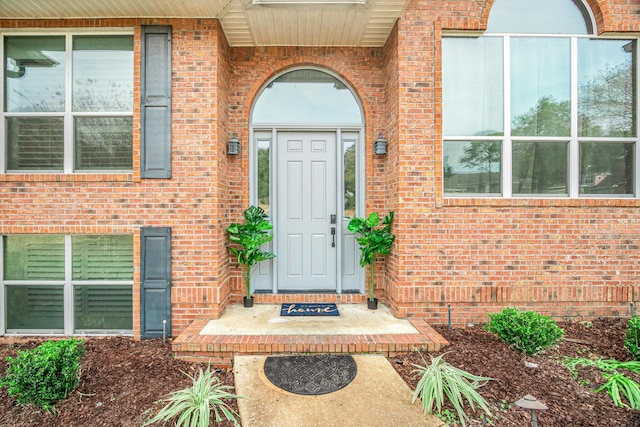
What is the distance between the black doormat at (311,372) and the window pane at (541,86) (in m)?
3.56

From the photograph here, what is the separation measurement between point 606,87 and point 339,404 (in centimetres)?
492

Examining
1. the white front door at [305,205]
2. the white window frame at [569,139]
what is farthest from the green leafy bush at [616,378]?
the white front door at [305,205]

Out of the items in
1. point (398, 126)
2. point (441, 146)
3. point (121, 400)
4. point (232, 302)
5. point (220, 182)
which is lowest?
point (121, 400)

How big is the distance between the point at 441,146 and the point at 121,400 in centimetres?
410

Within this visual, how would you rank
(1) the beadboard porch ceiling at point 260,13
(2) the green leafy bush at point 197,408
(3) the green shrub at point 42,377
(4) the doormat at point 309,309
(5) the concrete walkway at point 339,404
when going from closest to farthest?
(2) the green leafy bush at point 197,408 < (5) the concrete walkway at point 339,404 < (3) the green shrub at point 42,377 < (1) the beadboard porch ceiling at point 260,13 < (4) the doormat at point 309,309

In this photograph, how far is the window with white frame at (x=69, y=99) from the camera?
3.96m

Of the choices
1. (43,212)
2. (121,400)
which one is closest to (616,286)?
(121,400)

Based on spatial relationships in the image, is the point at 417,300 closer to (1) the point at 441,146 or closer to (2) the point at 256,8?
(1) the point at 441,146

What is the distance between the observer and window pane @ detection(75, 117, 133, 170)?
3967mm

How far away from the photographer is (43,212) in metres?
3.86

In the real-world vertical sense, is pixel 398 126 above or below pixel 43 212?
above

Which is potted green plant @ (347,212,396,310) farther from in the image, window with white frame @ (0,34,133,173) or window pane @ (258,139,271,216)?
window with white frame @ (0,34,133,173)

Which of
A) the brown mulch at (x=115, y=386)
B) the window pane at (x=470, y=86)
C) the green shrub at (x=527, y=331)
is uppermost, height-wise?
the window pane at (x=470, y=86)

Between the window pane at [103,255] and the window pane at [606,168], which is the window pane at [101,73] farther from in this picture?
the window pane at [606,168]
